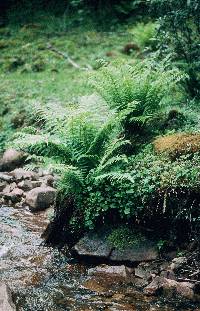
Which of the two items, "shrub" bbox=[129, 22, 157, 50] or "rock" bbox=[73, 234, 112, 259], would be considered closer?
"rock" bbox=[73, 234, 112, 259]

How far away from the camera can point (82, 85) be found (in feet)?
40.1

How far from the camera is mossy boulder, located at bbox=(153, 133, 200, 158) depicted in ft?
20.5

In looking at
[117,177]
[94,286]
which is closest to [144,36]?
[117,177]

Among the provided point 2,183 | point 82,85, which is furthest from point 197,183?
point 82,85

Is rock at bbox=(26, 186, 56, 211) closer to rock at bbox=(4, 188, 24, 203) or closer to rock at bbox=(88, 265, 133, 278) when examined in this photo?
rock at bbox=(4, 188, 24, 203)

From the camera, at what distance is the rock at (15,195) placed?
27.5 feet

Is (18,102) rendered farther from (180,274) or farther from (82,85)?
(180,274)

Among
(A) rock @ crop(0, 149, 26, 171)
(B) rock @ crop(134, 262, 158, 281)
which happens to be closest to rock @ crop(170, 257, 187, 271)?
(B) rock @ crop(134, 262, 158, 281)

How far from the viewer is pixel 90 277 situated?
18.7ft

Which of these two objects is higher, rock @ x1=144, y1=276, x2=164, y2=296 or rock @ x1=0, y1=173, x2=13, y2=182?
rock @ x1=144, y1=276, x2=164, y2=296

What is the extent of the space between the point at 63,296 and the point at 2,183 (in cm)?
414

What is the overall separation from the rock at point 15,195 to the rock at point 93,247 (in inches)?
99.2

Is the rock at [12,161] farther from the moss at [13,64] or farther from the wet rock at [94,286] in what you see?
the moss at [13,64]

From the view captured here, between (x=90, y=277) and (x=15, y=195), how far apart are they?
10.4ft
